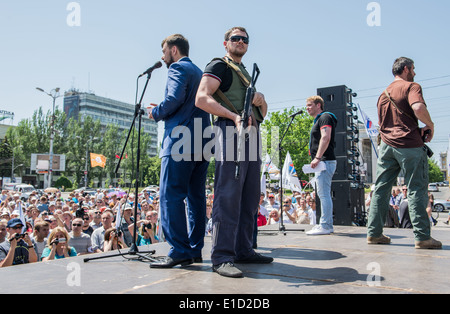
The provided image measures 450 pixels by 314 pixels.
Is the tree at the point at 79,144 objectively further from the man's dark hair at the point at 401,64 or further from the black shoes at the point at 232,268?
the black shoes at the point at 232,268

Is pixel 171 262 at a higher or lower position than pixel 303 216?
higher

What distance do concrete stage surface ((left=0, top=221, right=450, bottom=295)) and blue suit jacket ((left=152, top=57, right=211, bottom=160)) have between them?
38.7 inches

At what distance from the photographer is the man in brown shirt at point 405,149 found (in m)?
3.61

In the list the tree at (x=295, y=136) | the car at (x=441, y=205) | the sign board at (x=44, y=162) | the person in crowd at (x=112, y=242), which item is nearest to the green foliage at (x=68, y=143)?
the sign board at (x=44, y=162)

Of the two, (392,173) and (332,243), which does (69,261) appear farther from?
(392,173)

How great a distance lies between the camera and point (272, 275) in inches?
96.7

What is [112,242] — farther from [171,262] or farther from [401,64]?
[401,64]

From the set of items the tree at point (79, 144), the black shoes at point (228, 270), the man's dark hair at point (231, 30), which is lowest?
the black shoes at point (228, 270)

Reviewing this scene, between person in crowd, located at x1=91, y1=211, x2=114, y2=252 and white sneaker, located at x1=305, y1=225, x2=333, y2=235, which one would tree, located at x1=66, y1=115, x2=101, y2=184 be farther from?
white sneaker, located at x1=305, y1=225, x2=333, y2=235

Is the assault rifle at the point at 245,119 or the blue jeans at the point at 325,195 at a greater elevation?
the assault rifle at the point at 245,119

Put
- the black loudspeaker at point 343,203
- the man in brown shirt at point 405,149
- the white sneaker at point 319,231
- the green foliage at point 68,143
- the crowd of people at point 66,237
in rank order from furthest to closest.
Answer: the green foliage at point 68,143 → the black loudspeaker at point 343,203 → the crowd of people at point 66,237 → the white sneaker at point 319,231 → the man in brown shirt at point 405,149

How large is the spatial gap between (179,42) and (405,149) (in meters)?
2.53

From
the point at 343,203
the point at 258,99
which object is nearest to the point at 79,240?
the point at 343,203
